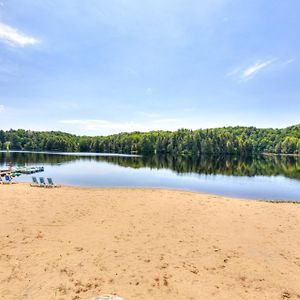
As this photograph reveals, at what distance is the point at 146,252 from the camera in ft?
38.2

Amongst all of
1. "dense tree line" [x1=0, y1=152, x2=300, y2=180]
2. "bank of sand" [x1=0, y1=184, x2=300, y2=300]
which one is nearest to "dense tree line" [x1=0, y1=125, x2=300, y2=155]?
"dense tree line" [x1=0, y1=152, x2=300, y2=180]

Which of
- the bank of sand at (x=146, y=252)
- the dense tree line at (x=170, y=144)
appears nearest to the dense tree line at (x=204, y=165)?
the bank of sand at (x=146, y=252)

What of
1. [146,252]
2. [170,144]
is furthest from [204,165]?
[170,144]

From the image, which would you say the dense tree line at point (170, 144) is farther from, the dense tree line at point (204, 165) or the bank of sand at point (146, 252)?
the bank of sand at point (146, 252)

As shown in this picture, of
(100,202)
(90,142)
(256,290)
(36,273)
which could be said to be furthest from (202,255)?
(90,142)

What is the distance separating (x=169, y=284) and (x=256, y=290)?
9.88ft

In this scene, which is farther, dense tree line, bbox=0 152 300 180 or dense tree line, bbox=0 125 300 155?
dense tree line, bbox=0 125 300 155

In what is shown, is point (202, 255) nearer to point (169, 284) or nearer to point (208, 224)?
point (169, 284)

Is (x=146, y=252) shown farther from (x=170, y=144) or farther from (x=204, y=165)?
(x=170, y=144)

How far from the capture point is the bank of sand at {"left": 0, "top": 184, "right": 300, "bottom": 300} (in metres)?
8.68

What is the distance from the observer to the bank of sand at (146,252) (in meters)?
8.68

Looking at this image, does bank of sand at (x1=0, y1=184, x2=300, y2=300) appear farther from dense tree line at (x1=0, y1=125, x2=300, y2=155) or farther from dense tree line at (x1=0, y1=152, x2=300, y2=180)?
dense tree line at (x1=0, y1=125, x2=300, y2=155)

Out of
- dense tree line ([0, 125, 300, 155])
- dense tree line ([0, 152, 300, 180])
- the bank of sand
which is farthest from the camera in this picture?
dense tree line ([0, 125, 300, 155])

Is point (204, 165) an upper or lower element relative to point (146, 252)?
upper
